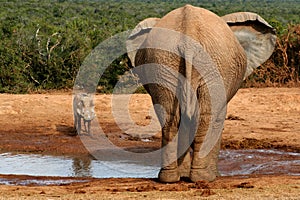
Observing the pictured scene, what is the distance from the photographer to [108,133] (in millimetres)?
13836

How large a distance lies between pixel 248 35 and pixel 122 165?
10.5ft

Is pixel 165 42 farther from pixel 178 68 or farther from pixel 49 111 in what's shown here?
pixel 49 111

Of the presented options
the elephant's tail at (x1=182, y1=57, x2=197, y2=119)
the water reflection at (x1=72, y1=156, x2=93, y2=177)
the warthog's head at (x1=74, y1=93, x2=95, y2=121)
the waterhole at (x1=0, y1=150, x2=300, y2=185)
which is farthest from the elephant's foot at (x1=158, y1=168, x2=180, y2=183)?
the warthog's head at (x1=74, y1=93, x2=95, y2=121)

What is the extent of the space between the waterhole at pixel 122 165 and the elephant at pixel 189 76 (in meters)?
1.71

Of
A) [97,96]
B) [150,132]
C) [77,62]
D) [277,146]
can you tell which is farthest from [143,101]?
[277,146]

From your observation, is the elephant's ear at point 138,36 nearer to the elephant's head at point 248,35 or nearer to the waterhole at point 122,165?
the elephant's head at point 248,35

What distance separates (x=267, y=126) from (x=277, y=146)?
6.40ft

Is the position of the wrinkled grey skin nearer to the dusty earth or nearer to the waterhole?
the dusty earth

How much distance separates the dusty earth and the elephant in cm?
38

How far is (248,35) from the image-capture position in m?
8.91

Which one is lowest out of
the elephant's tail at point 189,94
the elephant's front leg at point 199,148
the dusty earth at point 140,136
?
the dusty earth at point 140,136

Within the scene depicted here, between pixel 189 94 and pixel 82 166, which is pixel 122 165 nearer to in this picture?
pixel 82 166

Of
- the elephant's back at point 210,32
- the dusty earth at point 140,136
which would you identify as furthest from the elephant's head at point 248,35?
the dusty earth at point 140,136

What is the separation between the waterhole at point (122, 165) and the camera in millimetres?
9984
